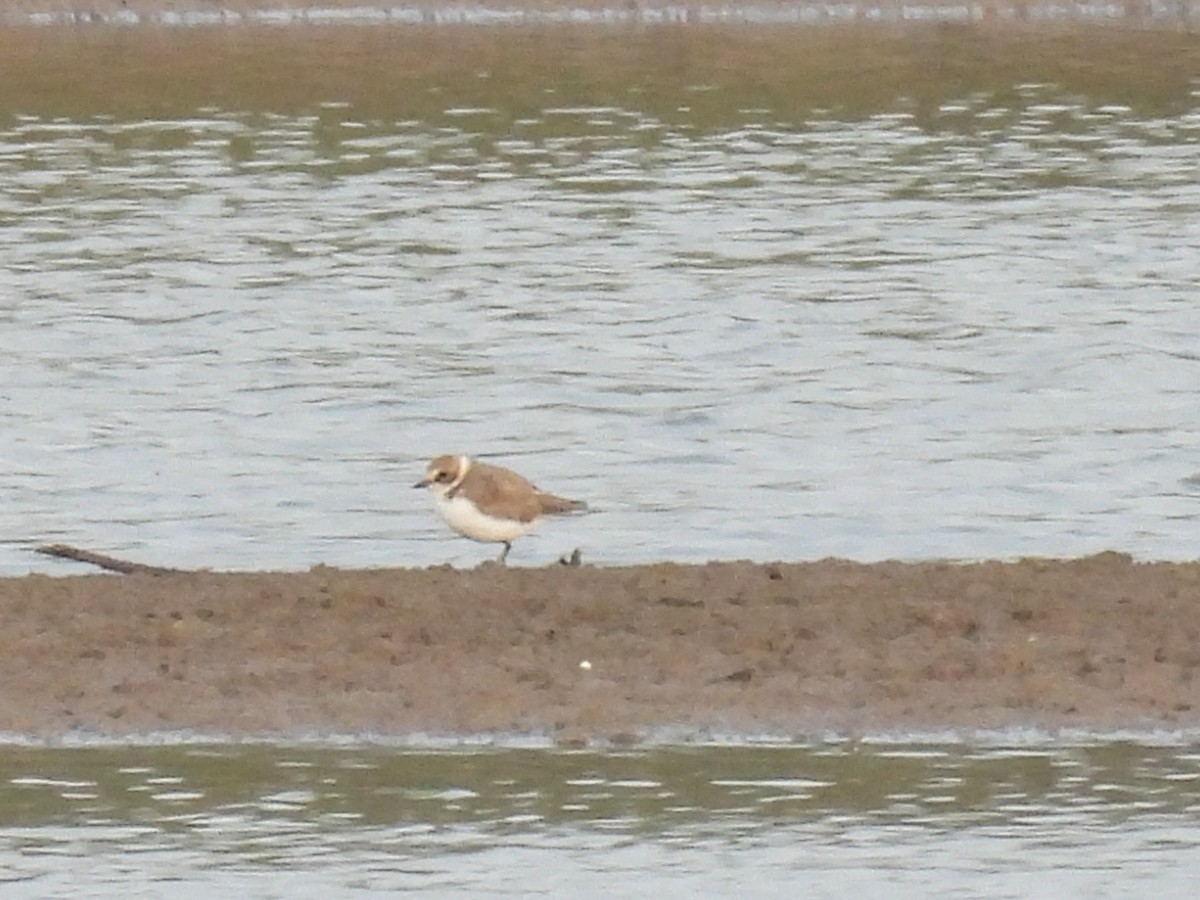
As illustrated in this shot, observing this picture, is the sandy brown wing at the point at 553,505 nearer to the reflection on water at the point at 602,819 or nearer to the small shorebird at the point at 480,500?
the small shorebird at the point at 480,500

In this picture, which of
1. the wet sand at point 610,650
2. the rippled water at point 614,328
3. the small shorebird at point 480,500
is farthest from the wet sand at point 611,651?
the rippled water at point 614,328

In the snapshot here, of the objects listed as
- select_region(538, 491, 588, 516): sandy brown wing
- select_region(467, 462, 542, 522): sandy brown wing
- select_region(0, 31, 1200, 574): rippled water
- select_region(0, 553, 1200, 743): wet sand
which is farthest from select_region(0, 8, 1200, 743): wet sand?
select_region(0, 31, 1200, 574): rippled water

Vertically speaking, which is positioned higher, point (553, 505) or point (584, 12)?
point (553, 505)

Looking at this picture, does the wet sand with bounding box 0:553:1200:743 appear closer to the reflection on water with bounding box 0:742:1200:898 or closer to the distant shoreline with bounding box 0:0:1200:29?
the reflection on water with bounding box 0:742:1200:898

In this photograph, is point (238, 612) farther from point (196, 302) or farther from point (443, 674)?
point (196, 302)

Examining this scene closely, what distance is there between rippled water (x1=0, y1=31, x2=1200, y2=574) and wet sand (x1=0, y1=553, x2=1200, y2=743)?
221 cm

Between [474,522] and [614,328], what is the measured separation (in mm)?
8612

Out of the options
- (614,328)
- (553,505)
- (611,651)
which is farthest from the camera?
(614,328)

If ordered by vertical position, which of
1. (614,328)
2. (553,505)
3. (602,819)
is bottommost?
(614,328)

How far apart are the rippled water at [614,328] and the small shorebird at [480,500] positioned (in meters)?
1.59

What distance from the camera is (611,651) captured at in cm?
1079

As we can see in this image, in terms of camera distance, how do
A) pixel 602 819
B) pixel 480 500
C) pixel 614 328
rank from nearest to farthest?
1. pixel 602 819
2. pixel 480 500
3. pixel 614 328

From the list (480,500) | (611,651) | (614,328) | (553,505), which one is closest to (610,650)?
(611,651)

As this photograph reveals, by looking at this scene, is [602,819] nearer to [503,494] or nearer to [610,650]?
[610,650]
